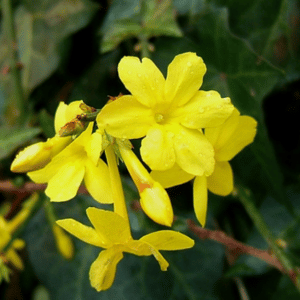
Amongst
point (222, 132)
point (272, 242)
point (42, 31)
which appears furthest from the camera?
point (42, 31)

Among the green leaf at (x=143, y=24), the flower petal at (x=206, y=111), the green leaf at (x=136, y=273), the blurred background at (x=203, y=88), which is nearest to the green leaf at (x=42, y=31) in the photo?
the blurred background at (x=203, y=88)

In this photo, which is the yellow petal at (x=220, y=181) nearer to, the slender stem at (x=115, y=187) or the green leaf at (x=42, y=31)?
the slender stem at (x=115, y=187)

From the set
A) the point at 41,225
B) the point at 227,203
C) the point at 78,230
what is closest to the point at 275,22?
the point at 227,203

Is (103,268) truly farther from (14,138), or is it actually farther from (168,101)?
(14,138)

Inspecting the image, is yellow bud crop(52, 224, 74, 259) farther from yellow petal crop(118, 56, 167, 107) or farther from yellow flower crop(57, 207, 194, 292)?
yellow petal crop(118, 56, 167, 107)

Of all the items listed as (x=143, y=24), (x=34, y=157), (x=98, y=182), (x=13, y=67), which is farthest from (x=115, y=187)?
(x=13, y=67)

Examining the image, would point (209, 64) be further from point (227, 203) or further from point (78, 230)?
point (78, 230)

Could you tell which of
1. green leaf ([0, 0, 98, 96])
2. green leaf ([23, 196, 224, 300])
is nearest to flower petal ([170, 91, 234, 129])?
green leaf ([23, 196, 224, 300])
